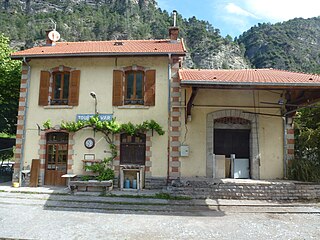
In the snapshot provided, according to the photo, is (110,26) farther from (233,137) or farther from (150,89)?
(233,137)

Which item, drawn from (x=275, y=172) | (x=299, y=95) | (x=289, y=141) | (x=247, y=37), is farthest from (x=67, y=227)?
(x=247, y=37)

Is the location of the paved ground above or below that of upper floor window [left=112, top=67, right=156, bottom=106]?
below

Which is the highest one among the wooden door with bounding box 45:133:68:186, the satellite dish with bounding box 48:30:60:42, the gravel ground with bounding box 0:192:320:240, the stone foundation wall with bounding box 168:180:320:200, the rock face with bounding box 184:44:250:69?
the rock face with bounding box 184:44:250:69

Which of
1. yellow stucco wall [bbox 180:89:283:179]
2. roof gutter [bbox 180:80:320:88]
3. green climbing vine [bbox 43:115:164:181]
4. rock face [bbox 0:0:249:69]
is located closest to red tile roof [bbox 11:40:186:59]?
roof gutter [bbox 180:80:320:88]

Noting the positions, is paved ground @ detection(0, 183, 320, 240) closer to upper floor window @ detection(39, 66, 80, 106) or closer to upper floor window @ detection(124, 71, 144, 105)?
upper floor window @ detection(39, 66, 80, 106)

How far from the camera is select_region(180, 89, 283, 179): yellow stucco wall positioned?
1005 centimetres

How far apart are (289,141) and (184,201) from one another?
4788mm

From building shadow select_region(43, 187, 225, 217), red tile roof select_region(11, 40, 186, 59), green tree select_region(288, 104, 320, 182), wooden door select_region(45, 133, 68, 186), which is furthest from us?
wooden door select_region(45, 133, 68, 186)

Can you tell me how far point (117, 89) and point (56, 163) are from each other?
3896mm

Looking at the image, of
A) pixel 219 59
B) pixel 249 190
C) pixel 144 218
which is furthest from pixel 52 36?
pixel 219 59

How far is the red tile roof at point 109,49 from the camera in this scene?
33.6 ft

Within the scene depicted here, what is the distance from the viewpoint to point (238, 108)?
1030cm

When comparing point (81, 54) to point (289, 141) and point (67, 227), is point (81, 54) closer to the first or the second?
point (67, 227)

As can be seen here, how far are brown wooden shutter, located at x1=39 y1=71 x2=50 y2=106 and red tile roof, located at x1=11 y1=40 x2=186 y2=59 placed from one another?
816 millimetres
